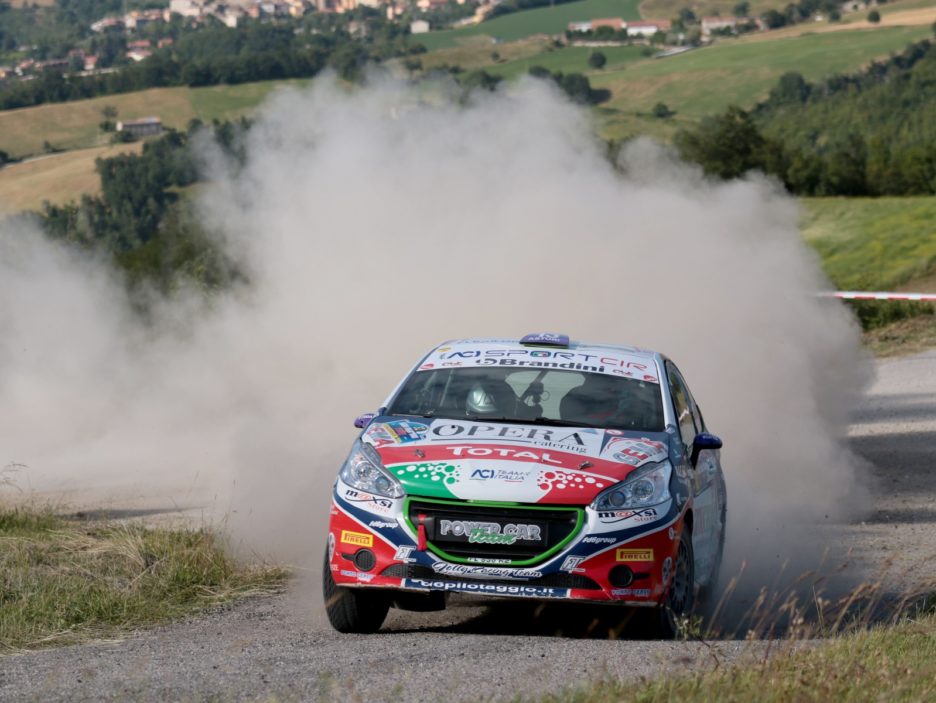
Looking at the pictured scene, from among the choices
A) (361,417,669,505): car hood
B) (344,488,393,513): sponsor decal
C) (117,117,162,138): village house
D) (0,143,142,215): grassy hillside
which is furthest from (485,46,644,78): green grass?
(344,488,393,513): sponsor decal

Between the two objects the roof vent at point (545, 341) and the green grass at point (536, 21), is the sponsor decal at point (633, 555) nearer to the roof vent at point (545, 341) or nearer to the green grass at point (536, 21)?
the roof vent at point (545, 341)

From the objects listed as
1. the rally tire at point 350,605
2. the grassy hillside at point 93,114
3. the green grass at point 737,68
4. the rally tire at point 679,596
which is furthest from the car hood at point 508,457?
the green grass at point 737,68

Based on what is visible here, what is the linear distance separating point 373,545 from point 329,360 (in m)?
9.61

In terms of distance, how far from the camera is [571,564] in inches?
273

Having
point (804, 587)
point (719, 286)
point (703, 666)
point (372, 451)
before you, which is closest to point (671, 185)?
point (719, 286)

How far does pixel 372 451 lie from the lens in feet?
24.7

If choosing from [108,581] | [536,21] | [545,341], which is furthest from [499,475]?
[536,21]

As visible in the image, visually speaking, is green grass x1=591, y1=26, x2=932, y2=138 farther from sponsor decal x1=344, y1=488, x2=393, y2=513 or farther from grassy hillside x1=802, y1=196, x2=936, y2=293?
sponsor decal x1=344, y1=488, x2=393, y2=513

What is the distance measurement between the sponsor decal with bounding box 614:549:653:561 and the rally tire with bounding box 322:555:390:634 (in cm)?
119

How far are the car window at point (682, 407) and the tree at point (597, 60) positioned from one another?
93.0m

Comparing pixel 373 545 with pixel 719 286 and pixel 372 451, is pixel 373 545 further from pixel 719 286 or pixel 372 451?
pixel 719 286

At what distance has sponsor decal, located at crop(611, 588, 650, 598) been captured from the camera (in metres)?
6.99

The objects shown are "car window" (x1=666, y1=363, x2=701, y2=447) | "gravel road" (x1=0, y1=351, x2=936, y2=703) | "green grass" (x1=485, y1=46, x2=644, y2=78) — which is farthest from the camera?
"green grass" (x1=485, y1=46, x2=644, y2=78)

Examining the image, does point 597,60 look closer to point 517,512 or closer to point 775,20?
point 775,20
